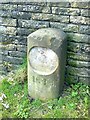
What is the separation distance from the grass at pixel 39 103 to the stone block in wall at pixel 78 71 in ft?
0.49

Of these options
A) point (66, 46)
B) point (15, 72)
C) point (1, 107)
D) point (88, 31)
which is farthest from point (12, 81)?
point (88, 31)

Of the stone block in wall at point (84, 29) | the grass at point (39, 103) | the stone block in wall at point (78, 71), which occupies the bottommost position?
the grass at point (39, 103)

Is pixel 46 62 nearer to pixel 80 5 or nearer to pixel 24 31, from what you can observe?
pixel 24 31

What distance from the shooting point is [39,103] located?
4047mm

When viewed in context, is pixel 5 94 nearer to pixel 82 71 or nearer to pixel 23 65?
pixel 23 65

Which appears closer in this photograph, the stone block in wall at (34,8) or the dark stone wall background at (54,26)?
the dark stone wall background at (54,26)

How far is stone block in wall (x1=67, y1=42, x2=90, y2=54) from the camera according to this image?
4.05 meters

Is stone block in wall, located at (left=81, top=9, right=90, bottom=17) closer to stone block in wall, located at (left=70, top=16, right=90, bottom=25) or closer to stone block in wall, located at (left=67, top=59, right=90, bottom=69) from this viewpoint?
stone block in wall, located at (left=70, top=16, right=90, bottom=25)

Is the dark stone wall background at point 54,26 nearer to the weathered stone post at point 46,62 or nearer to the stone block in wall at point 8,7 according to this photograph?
the stone block in wall at point 8,7

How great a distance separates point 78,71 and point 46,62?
0.55 meters

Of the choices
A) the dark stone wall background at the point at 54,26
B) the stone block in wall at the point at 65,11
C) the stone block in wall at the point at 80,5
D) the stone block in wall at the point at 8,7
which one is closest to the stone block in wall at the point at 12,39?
the dark stone wall background at the point at 54,26

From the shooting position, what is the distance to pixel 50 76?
3.92m

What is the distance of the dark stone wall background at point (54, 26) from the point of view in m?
3.97

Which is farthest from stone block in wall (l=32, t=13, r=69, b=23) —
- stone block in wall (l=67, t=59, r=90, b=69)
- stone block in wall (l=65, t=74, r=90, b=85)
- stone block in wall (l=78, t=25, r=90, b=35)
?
stone block in wall (l=65, t=74, r=90, b=85)
